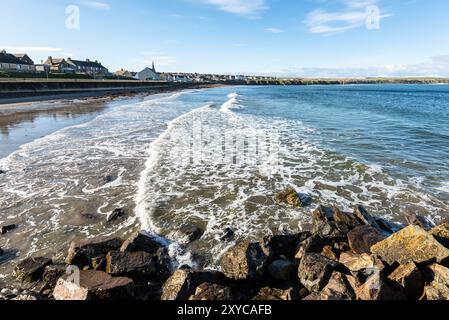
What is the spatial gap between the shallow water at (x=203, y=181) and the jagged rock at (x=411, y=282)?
3508mm

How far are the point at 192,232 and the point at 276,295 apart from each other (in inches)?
131

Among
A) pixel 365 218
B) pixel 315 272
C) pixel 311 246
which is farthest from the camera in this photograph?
pixel 365 218

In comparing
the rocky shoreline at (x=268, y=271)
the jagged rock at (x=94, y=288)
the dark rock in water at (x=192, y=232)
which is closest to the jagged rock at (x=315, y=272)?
the rocky shoreline at (x=268, y=271)

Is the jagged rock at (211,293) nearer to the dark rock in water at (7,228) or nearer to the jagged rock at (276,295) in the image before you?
the jagged rock at (276,295)

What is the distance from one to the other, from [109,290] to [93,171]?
9.23 meters

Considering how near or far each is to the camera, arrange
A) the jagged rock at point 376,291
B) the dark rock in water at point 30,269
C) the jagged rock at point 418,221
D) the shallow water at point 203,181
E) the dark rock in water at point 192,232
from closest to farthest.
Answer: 1. the jagged rock at point 376,291
2. the dark rock in water at point 30,269
3. the dark rock in water at point 192,232
4. the jagged rock at point 418,221
5. the shallow water at point 203,181

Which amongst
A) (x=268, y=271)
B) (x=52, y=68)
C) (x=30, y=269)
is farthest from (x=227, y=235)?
(x=52, y=68)

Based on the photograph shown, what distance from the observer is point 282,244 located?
753cm

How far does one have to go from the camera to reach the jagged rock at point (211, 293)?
5461mm

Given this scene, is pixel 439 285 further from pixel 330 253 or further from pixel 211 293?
pixel 211 293

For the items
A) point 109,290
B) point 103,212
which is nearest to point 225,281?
point 109,290

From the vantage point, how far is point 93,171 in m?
13.7
